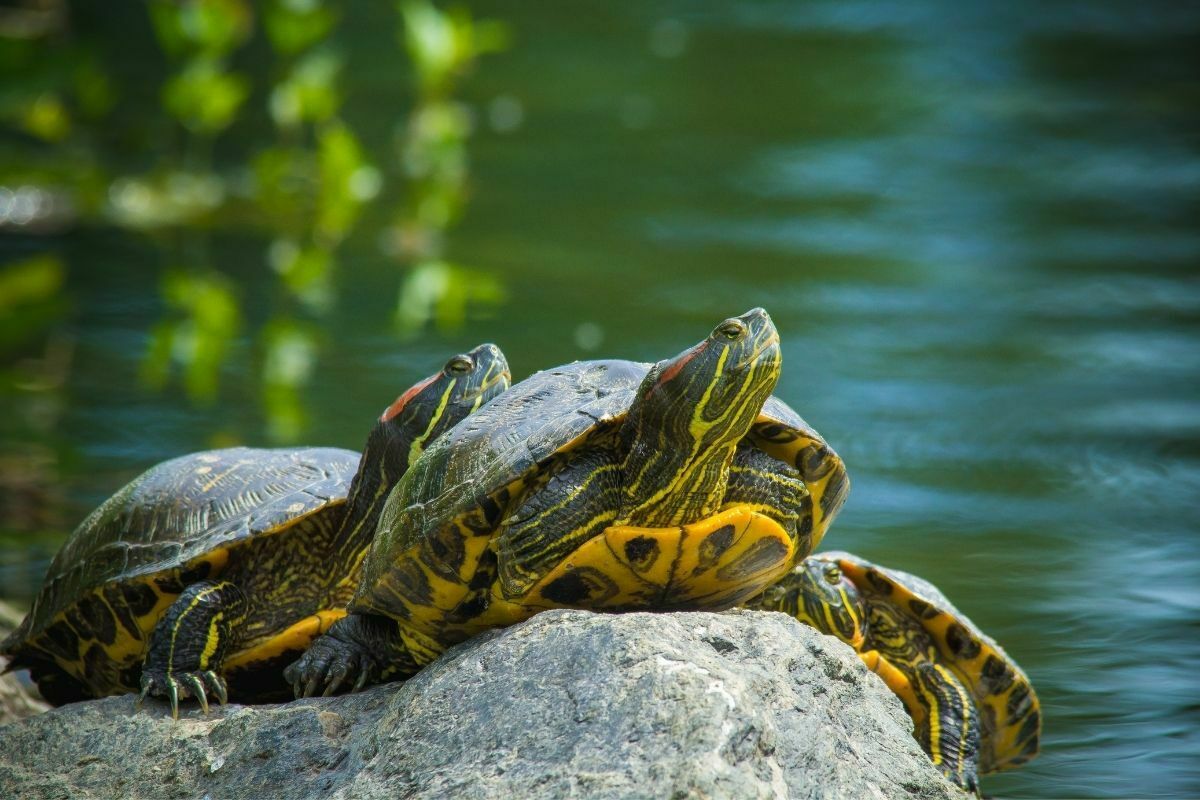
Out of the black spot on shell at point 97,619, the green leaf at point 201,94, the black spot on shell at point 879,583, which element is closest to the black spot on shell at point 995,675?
the black spot on shell at point 879,583

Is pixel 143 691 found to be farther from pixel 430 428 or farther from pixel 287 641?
pixel 430 428

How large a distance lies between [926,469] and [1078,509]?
0.63 metres

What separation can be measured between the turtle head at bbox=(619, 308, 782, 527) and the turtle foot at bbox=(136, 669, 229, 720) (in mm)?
1012

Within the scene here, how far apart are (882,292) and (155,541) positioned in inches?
221

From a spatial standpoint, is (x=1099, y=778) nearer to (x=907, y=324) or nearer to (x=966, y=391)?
(x=966, y=391)

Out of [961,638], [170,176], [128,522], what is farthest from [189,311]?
[961,638]

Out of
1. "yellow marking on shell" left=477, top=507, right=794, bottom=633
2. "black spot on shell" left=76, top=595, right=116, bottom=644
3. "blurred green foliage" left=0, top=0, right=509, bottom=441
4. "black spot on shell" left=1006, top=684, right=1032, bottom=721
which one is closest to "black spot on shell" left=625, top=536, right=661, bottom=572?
"yellow marking on shell" left=477, top=507, right=794, bottom=633

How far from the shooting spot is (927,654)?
11.2ft

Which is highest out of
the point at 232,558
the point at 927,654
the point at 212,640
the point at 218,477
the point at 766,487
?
the point at 766,487

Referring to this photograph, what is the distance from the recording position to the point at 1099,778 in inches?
133

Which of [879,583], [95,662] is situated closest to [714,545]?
[879,583]

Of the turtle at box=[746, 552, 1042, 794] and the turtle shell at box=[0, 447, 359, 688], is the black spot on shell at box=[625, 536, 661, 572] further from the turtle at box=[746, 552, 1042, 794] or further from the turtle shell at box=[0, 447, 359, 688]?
the turtle shell at box=[0, 447, 359, 688]

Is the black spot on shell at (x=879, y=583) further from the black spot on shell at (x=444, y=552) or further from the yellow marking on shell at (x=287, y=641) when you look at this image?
the yellow marking on shell at (x=287, y=641)

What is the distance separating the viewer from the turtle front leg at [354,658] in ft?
9.78
